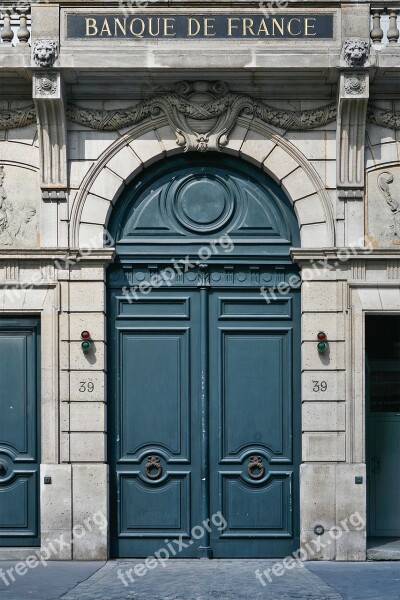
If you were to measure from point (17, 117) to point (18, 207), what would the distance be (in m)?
1.21

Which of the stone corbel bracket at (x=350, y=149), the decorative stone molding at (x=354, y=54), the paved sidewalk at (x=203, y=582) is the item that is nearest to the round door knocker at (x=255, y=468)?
the paved sidewalk at (x=203, y=582)

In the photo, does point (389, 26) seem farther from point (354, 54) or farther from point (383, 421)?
point (383, 421)

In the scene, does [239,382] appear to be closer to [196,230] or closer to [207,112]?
[196,230]

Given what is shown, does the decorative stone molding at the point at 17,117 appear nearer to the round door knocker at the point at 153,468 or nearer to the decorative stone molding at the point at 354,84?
the decorative stone molding at the point at 354,84

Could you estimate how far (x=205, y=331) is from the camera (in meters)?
15.5

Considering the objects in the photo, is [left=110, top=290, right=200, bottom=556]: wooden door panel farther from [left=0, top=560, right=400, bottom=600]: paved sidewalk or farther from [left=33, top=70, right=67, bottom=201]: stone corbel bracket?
[left=33, top=70, right=67, bottom=201]: stone corbel bracket

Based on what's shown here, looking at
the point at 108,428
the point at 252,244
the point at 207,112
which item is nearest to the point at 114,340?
the point at 108,428

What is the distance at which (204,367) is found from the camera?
15.5 metres

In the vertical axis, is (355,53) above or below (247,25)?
below

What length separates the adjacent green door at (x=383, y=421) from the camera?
1578 centimetres

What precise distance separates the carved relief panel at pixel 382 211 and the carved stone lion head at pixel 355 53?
1.52m

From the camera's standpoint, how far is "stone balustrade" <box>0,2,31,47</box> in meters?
15.2

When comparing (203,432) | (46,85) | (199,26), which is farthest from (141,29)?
(203,432)

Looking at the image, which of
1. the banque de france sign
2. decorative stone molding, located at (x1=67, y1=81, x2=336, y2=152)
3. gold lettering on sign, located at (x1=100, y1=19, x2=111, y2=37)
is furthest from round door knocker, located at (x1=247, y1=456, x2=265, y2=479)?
gold lettering on sign, located at (x1=100, y1=19, x2=111, y2=37)
